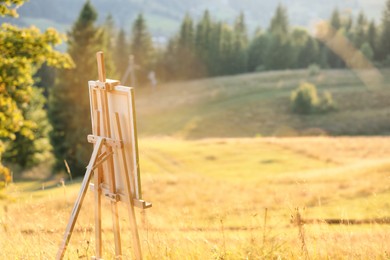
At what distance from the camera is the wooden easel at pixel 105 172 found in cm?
605

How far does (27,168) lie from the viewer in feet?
180

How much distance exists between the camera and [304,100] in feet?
266

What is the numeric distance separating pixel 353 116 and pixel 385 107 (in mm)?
6092

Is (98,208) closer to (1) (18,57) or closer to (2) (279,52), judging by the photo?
(1) (18,57)

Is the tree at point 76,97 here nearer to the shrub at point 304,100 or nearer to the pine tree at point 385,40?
the shrub at point 304,100

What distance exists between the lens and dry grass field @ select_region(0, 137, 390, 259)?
6398mm

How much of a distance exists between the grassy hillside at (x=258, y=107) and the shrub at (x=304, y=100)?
1.46m

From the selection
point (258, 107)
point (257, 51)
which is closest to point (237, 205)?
point (258, 107)

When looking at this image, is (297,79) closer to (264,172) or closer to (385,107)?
(385,107)

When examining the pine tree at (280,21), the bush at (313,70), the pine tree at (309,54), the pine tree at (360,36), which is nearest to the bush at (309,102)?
the bush at (313,70)

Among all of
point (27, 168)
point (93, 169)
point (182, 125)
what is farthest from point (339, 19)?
point (93, 169)

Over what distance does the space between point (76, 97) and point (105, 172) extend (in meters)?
43.1

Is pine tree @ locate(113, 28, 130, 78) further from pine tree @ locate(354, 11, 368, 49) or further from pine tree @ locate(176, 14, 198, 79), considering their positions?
pine tree @ locate(354, 11, 368, 49)

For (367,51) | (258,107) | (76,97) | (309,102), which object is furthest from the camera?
(367,51)
